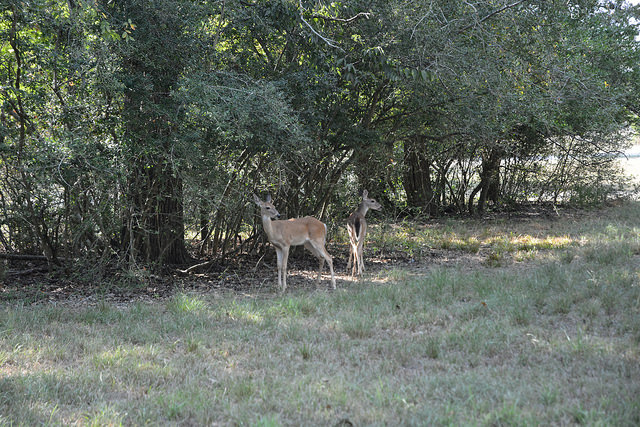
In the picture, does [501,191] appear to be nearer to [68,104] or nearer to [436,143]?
[436,143]

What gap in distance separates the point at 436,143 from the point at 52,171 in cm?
908

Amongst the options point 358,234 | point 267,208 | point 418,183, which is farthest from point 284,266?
point 418,183

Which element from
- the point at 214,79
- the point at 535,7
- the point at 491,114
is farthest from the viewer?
the point at 491,114

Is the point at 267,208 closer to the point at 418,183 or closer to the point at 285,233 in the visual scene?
the point at 285,233

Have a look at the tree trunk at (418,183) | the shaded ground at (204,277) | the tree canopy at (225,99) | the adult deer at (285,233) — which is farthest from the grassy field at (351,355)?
the tree trunk at (418,183)

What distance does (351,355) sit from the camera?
514 centimetres

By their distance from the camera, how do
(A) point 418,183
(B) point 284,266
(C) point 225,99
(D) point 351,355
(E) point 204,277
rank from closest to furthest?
(D) point 351,355 < (C) point 225,99 < (B) point 284,266 < (E) point 204,277 < (A) point 418,183

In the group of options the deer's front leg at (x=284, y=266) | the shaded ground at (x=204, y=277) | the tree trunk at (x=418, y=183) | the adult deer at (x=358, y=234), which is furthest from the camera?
the tree trunk at (x=418, y=183)

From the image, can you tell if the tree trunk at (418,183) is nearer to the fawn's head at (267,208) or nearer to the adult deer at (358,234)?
the adult deer at (358,234)

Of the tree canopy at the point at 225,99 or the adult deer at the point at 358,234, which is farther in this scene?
the adult deer at the point at 358,234

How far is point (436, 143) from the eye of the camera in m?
13.8

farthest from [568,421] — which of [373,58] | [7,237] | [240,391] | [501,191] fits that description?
[501,191]

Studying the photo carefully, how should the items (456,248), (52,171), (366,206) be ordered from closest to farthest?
(52,171)
(366,206)
(456,248)

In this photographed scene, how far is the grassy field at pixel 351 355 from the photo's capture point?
13.1 feet
